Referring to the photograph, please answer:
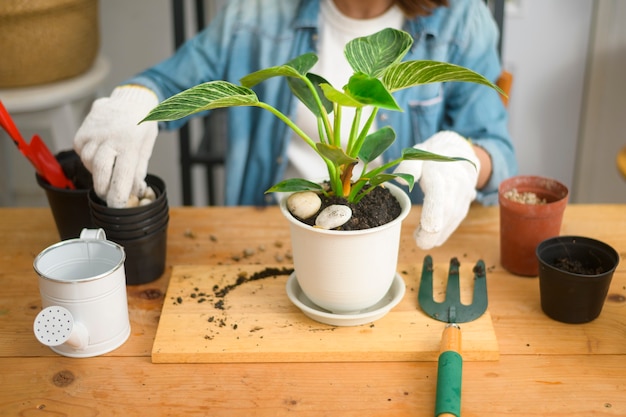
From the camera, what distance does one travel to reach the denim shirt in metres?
1.42

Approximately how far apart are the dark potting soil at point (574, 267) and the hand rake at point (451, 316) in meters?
0.10

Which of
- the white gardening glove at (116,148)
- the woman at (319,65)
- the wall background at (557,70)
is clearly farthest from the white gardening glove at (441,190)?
the wall background at (557,70)

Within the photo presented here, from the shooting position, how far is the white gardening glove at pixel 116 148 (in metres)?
0.99

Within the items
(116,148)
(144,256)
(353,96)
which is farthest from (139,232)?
(353,96)

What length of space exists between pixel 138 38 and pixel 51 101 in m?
0.59

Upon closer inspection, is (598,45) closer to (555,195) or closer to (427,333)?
(555,195)

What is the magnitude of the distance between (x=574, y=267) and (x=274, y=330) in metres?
0.39

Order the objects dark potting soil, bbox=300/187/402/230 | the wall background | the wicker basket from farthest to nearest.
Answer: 1. the wall background
2. the wicker basket
3. dark potting soil, bbox=300/187/402/230

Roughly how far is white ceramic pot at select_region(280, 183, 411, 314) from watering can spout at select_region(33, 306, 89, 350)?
10.5 inches

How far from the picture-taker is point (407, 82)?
2.58ft

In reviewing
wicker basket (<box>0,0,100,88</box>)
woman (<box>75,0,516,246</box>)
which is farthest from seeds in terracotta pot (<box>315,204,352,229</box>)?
wicker basket (<box>0,0,100,88</box>)

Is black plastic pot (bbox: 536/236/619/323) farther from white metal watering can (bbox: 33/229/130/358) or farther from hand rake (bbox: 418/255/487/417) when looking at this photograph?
white metal watering can (bbox: 33/229/130/358)

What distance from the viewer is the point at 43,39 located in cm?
168

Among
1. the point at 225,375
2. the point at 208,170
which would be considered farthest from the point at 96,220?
the point at 208,170
